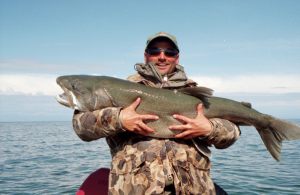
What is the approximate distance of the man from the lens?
506 cm

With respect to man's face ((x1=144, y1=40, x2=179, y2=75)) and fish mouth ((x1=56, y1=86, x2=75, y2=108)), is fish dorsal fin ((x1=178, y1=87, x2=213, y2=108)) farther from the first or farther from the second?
fish mouth ((x1=56, y1=86, x2=75, y2=108))

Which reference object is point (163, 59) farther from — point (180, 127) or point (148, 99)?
point (180, 127)

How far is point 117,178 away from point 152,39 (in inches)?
86.9

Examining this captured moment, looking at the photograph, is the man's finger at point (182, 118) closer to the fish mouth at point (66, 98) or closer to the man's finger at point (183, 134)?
the man's finger at point (183, 134)

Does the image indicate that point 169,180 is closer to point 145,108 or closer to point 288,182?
point 145,108

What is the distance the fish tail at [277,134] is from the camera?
5.91 metres

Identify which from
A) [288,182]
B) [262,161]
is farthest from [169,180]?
[262,161]

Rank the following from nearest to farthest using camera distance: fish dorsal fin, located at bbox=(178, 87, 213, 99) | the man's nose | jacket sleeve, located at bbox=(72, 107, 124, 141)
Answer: jacket sleeve, located at bbox=(72, 107, 124, 141)
fish dorsal fin, located at bbox=(178, 87, 213, 99)
the man's nose

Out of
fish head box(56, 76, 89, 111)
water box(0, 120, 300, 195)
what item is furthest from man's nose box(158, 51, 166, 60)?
water box(0, 120, 300, 195)

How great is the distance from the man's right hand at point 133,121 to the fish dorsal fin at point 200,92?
2.64ft

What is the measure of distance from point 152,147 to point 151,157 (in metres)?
0.16

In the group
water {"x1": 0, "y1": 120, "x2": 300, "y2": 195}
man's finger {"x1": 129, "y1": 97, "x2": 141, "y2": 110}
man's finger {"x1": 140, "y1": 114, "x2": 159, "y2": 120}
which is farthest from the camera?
water {"x1": 0, "y1": 120, "x2": 300, "y2": 195}

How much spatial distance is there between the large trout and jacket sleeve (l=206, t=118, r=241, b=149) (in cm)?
29

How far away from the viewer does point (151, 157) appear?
514cm
